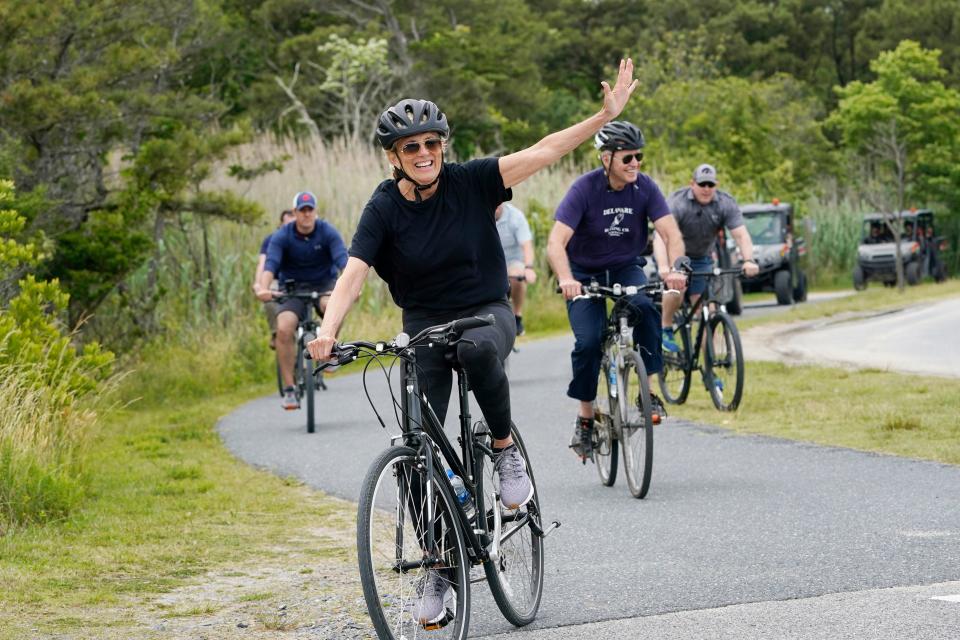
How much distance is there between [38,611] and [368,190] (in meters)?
19.1

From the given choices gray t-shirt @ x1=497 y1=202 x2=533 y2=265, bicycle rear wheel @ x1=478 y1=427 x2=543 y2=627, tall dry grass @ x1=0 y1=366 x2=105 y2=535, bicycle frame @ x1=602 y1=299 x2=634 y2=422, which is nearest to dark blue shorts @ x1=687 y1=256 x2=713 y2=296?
gray t-shirt @ x1=497 y1=202 x2=533 y2=265

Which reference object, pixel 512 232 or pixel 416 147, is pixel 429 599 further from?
pixel 512 232

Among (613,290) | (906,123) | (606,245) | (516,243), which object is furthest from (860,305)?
(613,290)

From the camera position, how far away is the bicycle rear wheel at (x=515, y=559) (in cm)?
574

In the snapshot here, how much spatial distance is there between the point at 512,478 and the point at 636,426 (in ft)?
9.30

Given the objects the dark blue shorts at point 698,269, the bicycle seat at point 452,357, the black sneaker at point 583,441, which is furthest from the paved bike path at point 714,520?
the dark blue shorts at point 698,269

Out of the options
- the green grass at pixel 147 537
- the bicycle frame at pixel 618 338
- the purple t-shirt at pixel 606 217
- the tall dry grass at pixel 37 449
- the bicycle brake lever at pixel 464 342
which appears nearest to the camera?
the bicycle brake lever at pixel 464 342

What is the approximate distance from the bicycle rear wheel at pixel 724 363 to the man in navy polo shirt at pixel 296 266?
136 inches

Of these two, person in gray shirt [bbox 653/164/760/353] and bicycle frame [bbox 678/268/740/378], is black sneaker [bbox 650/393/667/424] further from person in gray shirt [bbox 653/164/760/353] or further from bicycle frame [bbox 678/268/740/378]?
person in gray shirt [bbox 653/164/760/353]

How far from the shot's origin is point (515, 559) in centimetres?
599

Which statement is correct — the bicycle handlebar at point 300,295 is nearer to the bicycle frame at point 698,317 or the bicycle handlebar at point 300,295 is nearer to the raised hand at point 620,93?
the bicycle frame at point 698,317

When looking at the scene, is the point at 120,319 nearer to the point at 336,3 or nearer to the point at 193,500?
the point at 193,500

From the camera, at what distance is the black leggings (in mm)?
5672

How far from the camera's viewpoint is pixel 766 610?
229 inches
